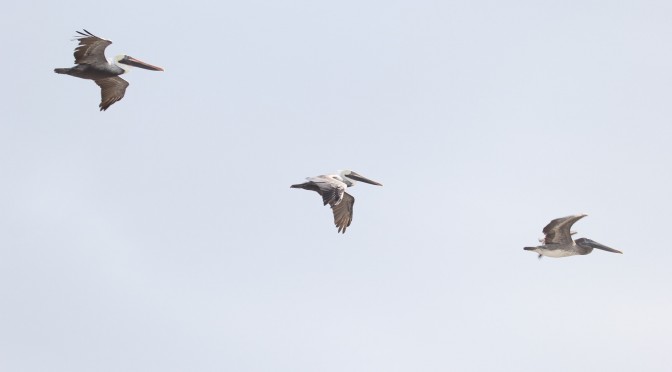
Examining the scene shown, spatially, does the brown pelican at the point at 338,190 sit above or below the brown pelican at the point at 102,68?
below

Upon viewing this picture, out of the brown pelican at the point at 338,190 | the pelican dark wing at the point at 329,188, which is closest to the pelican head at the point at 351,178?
the brown pelican at the point at 338,190

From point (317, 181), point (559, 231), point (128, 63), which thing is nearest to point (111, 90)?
point (128, 63)

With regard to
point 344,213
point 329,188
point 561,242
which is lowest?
point 561,242

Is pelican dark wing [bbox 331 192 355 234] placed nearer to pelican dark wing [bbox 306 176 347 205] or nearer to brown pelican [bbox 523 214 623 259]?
pelican dark wing [bbox 306 176 347 205]

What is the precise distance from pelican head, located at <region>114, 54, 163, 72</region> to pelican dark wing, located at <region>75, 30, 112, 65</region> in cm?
107

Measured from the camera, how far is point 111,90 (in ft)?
146

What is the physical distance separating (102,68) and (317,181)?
5.89 metres

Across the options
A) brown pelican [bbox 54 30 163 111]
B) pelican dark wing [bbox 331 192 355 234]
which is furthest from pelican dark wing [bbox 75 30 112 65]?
pelican dark wing [bbox 331 192 355 234]

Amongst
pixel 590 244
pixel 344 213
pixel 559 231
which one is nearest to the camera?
pixel 559 231

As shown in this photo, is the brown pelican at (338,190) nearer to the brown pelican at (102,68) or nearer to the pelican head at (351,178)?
the pelican head at (351,178)

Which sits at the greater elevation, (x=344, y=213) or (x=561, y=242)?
(x=344, y=213)

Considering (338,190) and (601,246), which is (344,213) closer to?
(338,190)

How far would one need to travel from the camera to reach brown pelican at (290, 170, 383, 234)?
4256 centimetres

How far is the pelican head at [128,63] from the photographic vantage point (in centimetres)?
4409
